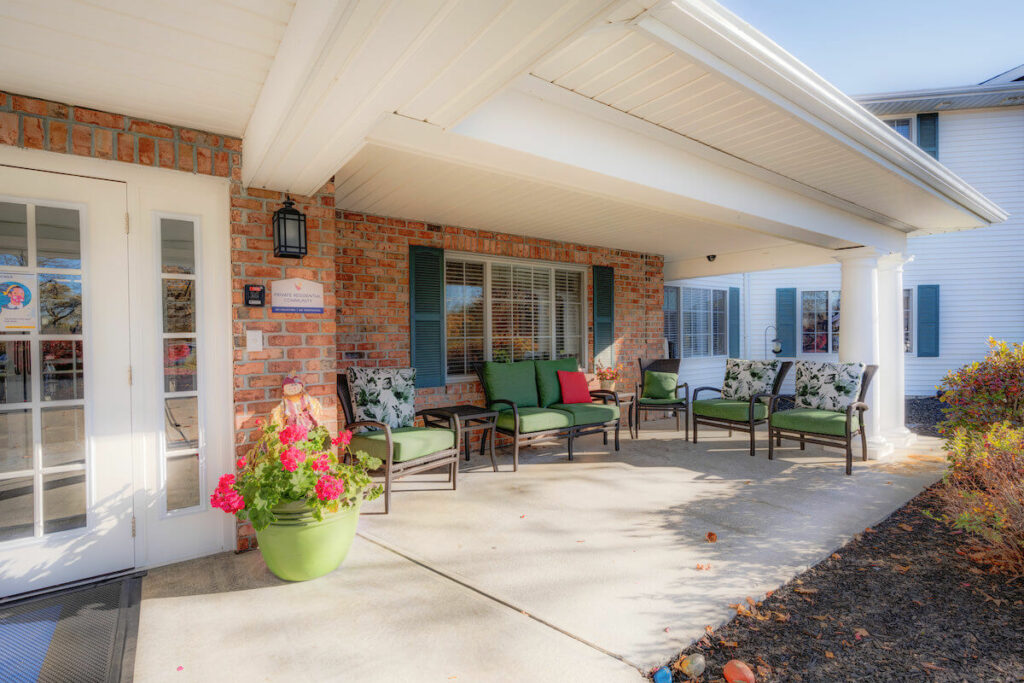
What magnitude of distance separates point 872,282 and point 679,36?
4658 mm

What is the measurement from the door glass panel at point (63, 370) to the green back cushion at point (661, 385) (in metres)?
5.92

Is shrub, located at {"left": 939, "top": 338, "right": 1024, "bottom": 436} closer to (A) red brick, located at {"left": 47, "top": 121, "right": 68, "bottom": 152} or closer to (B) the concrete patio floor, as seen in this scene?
(B) the concrete patio floor

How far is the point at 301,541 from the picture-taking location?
2.50 m

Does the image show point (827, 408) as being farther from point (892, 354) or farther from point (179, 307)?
point (179, 307)

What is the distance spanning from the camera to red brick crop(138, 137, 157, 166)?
103 inches

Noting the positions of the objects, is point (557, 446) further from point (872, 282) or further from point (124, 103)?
point (124, 103)

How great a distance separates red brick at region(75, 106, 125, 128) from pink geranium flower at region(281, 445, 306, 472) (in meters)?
1.83

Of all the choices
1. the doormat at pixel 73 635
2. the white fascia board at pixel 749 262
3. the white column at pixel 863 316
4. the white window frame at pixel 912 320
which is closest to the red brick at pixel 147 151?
the doormat at pixel 73 635

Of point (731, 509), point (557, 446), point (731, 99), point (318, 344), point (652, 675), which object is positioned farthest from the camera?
point (557, 446)

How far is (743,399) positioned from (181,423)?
5.49 m

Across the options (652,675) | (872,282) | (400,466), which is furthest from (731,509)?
(872,282)

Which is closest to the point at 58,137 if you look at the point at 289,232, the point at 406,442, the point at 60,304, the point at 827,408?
the point at 60,304

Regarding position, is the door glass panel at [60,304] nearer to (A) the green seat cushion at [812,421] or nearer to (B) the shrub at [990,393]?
(A) the green seat cushion at [812,421]

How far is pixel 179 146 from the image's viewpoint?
2699 mm
